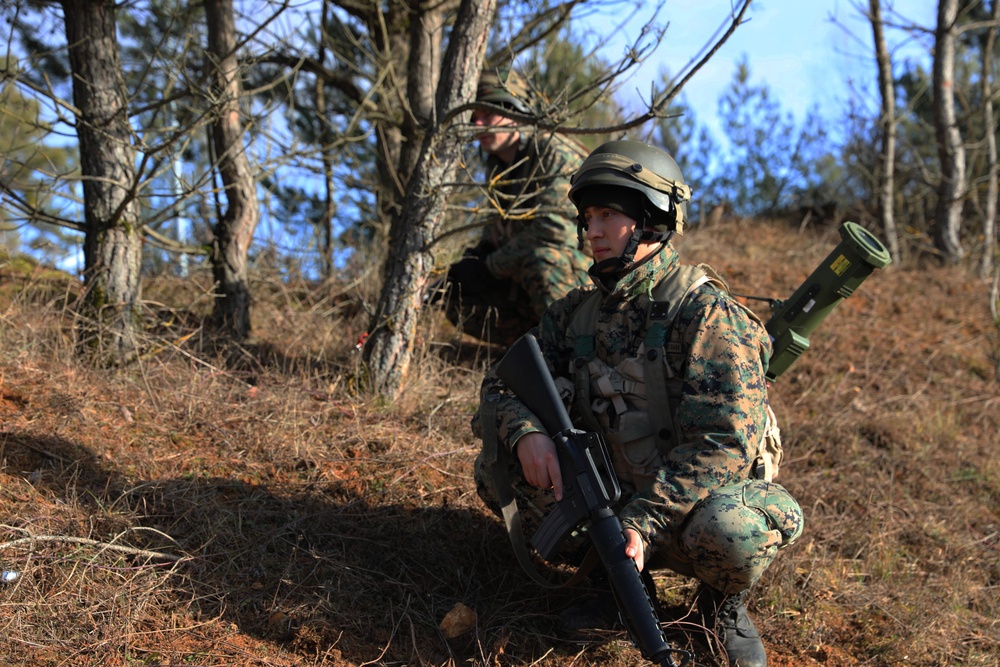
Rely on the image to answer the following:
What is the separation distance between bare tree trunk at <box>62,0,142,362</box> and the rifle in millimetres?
2830

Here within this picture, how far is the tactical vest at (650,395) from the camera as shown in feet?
10.2

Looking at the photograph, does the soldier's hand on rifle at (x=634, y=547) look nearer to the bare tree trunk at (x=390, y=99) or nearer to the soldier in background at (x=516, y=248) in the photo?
the soldier in background at (x=516, y=248)

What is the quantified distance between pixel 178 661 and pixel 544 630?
1303 millimetres

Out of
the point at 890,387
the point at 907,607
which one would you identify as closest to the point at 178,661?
the point at 907,607

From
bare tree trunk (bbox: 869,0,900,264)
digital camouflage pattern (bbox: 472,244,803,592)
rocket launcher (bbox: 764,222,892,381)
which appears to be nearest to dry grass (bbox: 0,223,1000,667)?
digital camouflage pattern (bbox: 472,244,803,592)

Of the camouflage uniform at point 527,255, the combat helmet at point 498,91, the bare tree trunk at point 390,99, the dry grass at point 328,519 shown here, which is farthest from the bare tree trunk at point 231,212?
the combat helmet at point 498,91

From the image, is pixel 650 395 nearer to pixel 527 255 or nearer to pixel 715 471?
pixel 715 471

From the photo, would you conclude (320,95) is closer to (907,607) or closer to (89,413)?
(89,413)

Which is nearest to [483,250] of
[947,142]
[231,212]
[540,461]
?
[231,212]

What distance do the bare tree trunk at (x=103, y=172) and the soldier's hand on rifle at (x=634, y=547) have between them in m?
3.33

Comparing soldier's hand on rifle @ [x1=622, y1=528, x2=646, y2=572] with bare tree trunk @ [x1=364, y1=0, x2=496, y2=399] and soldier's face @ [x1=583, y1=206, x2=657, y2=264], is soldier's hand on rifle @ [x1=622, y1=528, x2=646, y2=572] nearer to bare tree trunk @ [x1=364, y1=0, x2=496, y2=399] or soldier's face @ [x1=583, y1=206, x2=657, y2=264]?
soldier's face @ [x1=583, y1=206, x2=657, y2=264]

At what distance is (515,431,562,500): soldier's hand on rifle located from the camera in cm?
294

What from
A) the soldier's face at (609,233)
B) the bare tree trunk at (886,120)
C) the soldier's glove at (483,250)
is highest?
the bare tree trunk at (886,120)

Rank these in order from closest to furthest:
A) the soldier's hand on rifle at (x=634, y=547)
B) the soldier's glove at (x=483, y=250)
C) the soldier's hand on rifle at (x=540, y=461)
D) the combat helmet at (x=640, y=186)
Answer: the soldier's hand on rifle at (x=634, y=547) → the soldier's hand on rifle at (x=540, y=461) → the combat helmet at (x=640, y=186) → the soldier's glove at (x=483, y=250)
